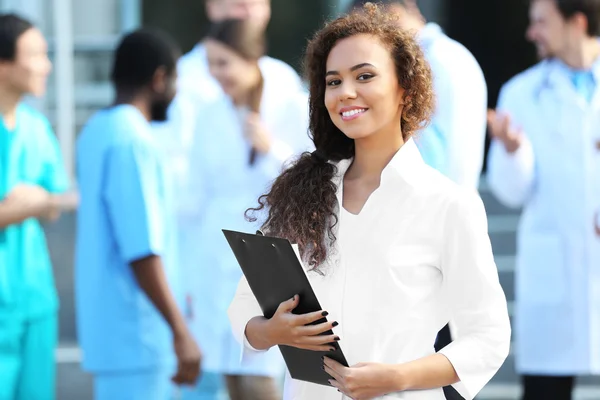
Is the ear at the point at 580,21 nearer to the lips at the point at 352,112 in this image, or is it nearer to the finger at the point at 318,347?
the lips at the point at 352,112

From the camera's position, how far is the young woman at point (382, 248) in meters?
2.10

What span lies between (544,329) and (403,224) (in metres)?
2.35

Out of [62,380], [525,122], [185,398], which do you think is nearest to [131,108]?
[185,398]

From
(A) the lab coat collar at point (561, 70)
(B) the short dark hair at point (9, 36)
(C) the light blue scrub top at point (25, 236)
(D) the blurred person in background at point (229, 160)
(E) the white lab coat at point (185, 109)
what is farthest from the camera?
(E) the white lab coat at point (185, 109)

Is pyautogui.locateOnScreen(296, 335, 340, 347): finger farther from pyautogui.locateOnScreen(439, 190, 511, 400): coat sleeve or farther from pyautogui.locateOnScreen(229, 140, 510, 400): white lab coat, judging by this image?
pyautogui.locateOnScreen(439, 190, 511, 400): coat sleeve

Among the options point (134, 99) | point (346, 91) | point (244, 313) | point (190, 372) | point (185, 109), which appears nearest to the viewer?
point (346, 91)

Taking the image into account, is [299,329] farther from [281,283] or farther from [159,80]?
[159,80]

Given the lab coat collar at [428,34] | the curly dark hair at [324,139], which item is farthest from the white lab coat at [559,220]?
the curly dark hair at [324,139]

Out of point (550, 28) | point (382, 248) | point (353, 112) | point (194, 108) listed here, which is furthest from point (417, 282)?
point (194, 108)

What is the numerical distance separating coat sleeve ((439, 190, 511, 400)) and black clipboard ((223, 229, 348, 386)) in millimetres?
234

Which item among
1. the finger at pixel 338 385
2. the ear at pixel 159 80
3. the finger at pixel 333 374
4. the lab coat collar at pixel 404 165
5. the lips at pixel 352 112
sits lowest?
the finger at pixel 338 385

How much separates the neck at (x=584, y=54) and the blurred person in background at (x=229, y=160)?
1.06 m

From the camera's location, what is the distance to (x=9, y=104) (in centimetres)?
402

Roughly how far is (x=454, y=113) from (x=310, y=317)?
71.9 inches
